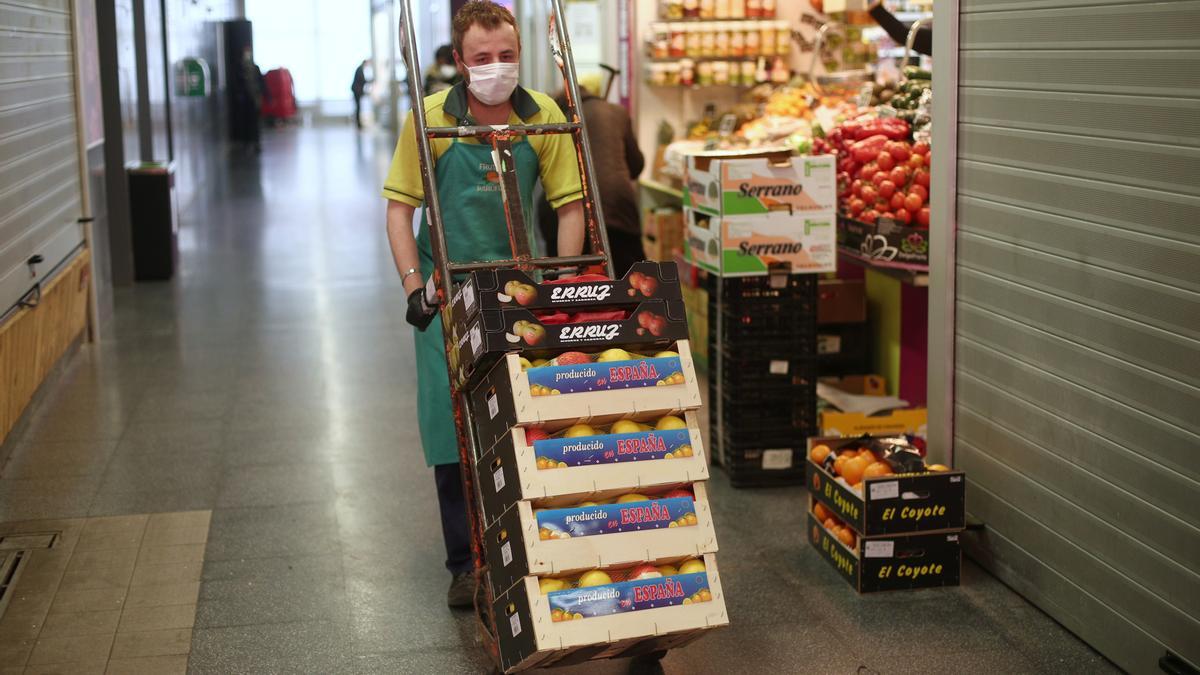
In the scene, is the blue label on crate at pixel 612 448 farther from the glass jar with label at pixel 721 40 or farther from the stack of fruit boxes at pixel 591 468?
the glass jar with label at pixel 721 40

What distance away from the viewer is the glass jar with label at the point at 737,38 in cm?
866

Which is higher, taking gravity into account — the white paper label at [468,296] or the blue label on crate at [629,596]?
the white paper label at [468,296]

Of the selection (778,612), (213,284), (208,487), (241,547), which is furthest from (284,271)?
(778,612)

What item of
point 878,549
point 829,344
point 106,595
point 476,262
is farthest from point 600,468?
point 829,344

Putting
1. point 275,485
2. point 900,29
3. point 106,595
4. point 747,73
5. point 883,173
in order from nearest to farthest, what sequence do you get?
point 106,595, point 275,485, point 883,173, point 900,29, point 747,73

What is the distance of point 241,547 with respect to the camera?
15.9ft

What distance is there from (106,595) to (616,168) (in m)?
3.77

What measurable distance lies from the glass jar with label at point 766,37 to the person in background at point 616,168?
1.65 metres

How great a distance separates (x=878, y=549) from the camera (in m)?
4.29

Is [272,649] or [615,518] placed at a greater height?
[615,518]

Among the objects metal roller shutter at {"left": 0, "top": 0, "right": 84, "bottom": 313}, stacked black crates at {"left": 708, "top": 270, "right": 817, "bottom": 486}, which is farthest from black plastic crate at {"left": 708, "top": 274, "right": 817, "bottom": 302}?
metal roller shutter at {"left": 0, "top": 0, "right": 84, "bottom": 313}

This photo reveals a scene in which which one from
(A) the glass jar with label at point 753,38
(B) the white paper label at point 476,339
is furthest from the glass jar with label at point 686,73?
(B) the white paper label at point 476,339

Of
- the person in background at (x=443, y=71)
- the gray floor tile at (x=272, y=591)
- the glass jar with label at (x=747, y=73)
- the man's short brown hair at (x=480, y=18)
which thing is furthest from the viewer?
the person in background at (x=443, y=71)

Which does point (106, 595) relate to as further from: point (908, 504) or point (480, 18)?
point (908, 504)
